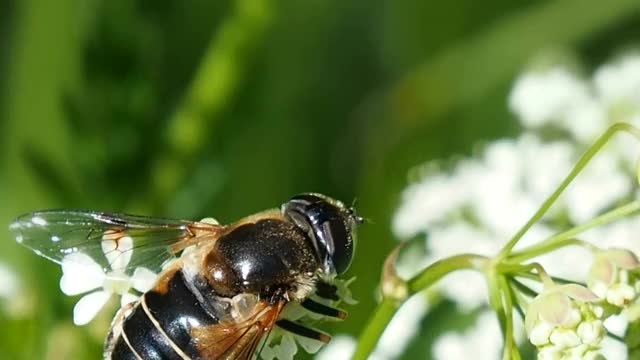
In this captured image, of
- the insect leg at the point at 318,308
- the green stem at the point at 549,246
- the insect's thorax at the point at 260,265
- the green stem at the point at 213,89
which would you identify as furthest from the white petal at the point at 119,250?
the green stem at the point at 213,89

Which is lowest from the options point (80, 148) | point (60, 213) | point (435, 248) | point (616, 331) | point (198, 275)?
point (616, 331)

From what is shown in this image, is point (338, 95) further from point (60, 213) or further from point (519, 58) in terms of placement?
point (60, 213)

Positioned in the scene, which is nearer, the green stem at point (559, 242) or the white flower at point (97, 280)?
the green stem at point (559, 242)

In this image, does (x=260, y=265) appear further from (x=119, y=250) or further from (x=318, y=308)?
(x=119, y=250)

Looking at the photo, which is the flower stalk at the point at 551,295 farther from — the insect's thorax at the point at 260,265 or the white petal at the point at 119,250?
the white petal at the point at 119,250

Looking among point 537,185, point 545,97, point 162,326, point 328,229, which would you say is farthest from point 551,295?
point 545,97

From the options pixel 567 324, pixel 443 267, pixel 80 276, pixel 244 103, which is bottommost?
pixel 567 324

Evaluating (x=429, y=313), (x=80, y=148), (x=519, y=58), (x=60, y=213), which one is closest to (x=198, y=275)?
(x=60, y=213)
